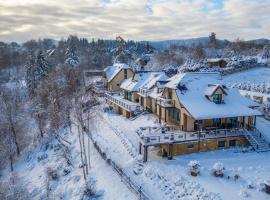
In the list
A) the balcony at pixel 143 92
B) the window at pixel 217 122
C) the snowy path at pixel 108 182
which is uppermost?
the balcony at pixel 143 92

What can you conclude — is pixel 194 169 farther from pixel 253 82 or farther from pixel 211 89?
pixel 253 82

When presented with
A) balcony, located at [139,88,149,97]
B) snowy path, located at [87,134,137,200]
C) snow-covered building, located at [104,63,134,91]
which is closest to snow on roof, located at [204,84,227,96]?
balcony, located at [139,88,149,97]

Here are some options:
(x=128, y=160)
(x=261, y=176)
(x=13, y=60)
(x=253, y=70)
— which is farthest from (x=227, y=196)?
(x=13, y=60)

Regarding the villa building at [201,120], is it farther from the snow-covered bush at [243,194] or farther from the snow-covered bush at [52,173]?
the snow-covered bush at [52,173]

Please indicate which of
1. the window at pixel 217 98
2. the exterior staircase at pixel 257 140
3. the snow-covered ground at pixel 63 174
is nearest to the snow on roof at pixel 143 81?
the snow-covered ground at pixel 63 174

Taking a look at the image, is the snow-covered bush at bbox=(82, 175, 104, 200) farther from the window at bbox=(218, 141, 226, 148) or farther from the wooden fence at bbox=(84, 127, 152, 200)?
the window at bbox=(218, 141, 226, 148)

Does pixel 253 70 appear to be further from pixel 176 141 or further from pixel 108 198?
pixel 108 198
